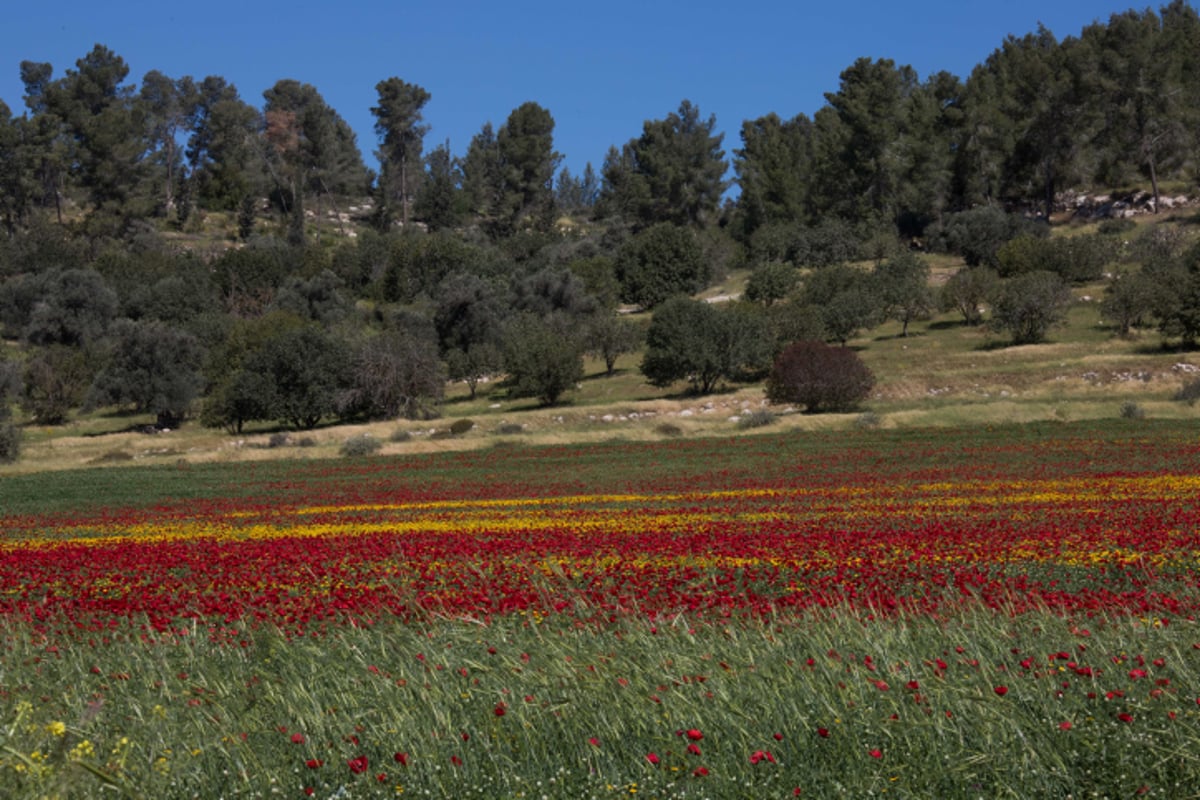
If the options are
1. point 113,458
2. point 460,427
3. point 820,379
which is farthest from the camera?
point 460,427

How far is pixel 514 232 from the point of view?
16038cm

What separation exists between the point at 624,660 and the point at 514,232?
154937 mm

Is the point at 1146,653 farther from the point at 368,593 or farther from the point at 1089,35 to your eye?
the point at 1089,35

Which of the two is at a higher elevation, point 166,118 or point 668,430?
point 166,118

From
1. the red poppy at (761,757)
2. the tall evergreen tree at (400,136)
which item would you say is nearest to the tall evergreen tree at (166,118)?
the tall evergreen tree at (400,136)

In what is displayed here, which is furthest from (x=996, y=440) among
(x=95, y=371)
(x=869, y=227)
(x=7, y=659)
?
(x=869, y=227)

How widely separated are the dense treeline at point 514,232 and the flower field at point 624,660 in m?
59.4

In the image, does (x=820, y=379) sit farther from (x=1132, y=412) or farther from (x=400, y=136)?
(x=400, y=136)

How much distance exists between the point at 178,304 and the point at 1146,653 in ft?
382

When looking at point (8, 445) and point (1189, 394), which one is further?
point (8, 445)

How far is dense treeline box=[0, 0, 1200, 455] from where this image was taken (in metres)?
81.4

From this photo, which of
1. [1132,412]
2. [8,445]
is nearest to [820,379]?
[1132,412]

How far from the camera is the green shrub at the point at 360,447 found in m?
54.0

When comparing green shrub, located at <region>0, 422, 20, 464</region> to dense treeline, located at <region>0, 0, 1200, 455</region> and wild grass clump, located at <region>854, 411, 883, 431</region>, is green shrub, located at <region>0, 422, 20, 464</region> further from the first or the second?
wild grass clump, located at <region>854, 411, 883, 431</region>
